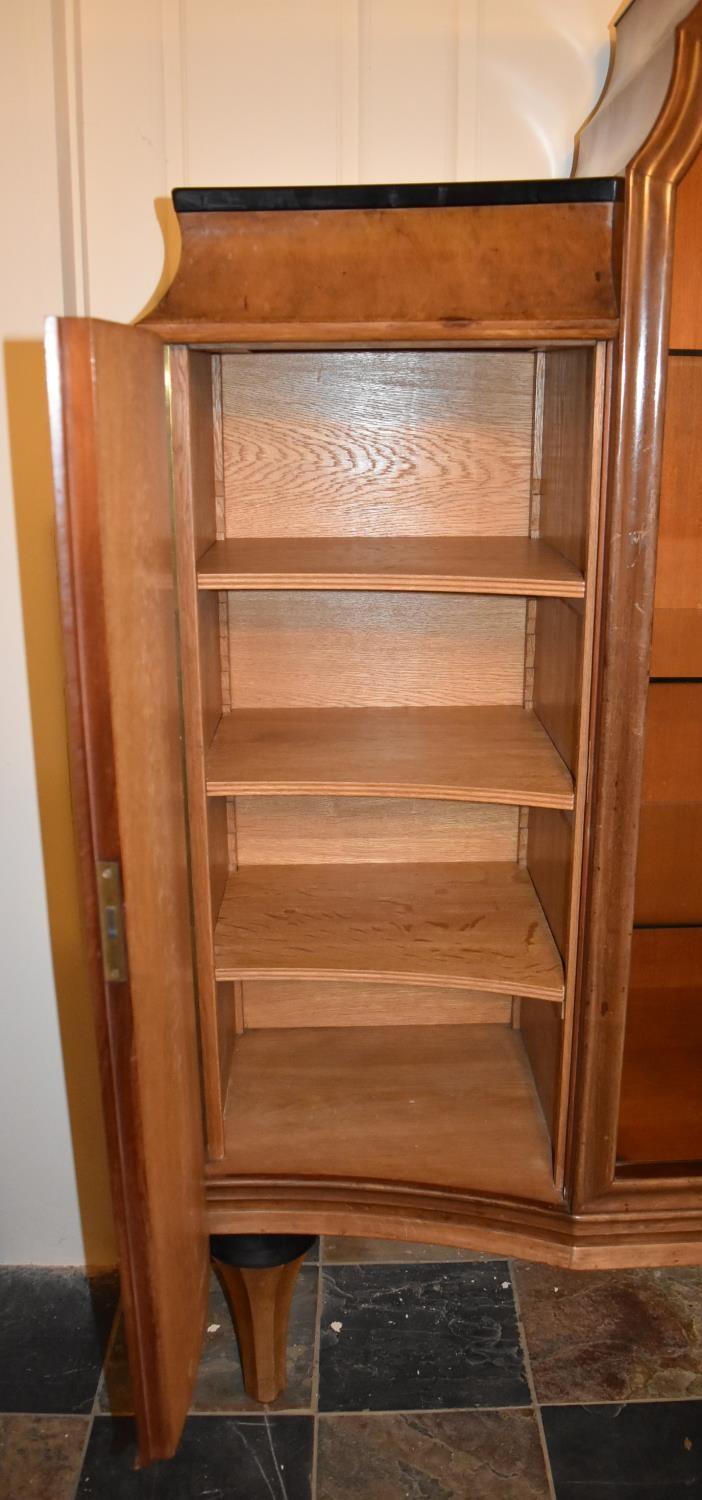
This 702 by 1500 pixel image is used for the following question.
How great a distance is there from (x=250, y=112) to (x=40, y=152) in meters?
0.34

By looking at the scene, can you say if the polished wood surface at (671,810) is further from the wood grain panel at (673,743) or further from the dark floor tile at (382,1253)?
the dark floor tile at (382,1253)

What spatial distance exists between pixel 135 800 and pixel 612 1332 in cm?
153

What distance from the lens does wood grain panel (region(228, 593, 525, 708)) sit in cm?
197

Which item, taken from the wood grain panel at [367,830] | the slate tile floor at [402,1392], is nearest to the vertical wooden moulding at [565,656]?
the wood grain panel at [367,830]

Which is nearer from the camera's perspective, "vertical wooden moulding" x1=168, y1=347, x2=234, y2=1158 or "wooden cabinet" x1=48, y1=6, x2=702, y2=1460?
"wooden cabinet" x1=48, y1=6, x2=702, y2=1460

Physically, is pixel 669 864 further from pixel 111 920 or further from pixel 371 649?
pixel 111 920

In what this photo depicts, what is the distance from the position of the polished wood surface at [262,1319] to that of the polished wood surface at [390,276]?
4.82ft

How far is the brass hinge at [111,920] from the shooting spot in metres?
1.21

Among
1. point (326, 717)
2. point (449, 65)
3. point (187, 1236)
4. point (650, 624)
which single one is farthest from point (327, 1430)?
point (449, 65)

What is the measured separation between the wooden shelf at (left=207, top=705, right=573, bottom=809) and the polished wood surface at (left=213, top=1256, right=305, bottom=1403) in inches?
33.3

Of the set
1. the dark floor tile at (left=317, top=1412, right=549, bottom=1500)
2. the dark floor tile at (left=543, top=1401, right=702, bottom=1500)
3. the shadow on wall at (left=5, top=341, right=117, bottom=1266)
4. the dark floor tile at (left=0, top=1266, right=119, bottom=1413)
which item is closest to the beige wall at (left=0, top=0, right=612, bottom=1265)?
the shadow on wall at (left=5, top=341, right=117, bottom=1266)

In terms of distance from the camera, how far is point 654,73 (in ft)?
4.71

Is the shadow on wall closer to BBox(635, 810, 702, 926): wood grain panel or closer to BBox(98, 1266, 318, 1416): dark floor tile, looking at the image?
BBox(98, 1266, 318, 1416): dark floor tile

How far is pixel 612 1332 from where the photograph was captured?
212 centimetres
